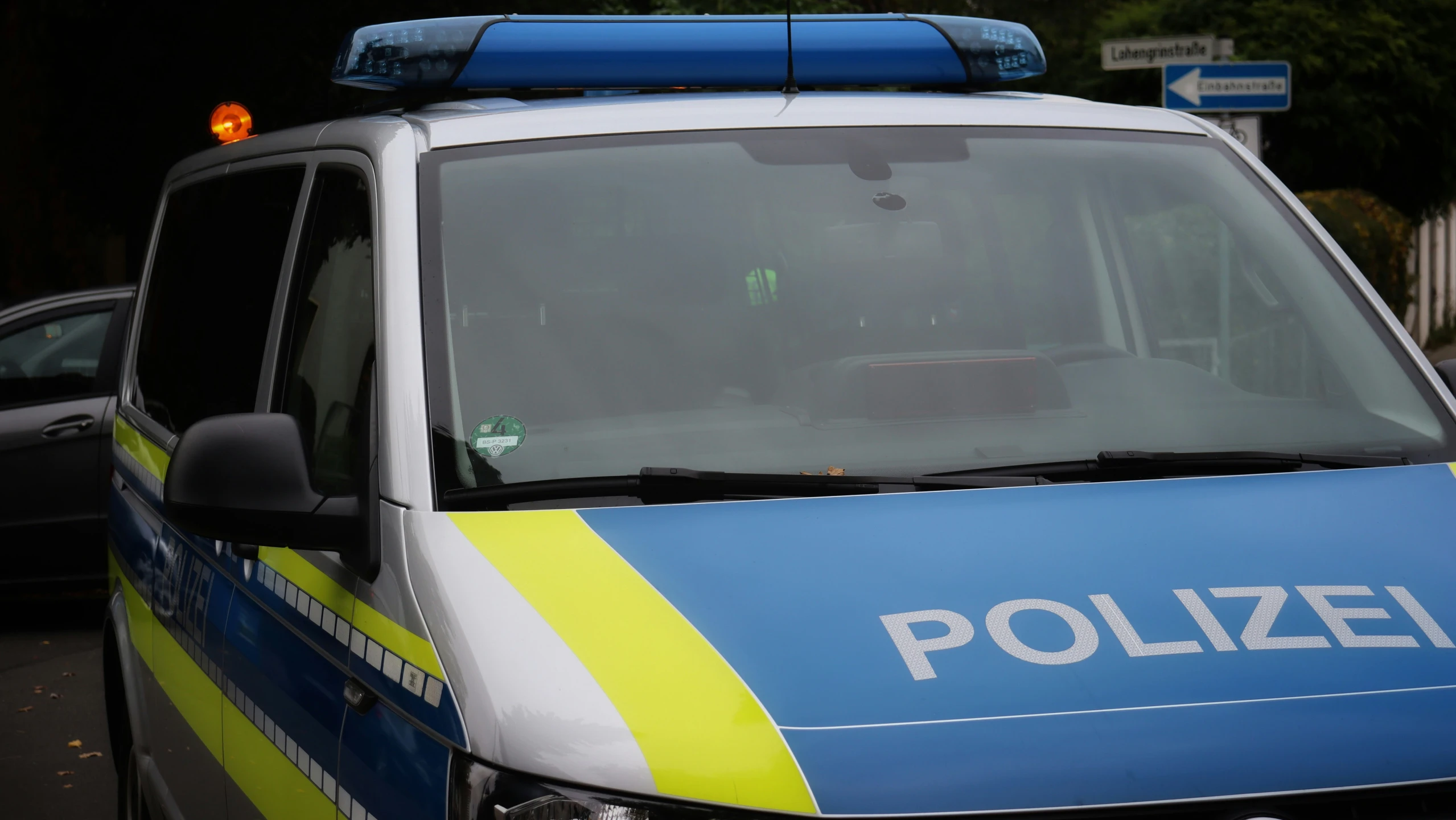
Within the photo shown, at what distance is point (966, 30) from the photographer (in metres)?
3.48

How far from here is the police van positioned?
1.85 metres

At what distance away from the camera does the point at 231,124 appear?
4.10 metres

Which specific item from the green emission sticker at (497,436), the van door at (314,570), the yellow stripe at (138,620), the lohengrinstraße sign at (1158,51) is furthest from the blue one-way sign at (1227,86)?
the green emission sticker at (497,436)

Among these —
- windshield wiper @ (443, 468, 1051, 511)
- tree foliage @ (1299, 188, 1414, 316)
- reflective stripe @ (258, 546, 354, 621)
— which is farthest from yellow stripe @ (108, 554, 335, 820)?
tree foliage @ (1299, 188, 1414, 316)

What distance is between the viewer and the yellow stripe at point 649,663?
179 cm

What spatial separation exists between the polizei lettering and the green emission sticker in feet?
2.36

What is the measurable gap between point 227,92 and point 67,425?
8.77 m

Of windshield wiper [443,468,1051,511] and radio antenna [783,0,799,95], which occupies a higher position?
radio antenna [783,0,799,95]

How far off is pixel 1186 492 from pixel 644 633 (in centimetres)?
88

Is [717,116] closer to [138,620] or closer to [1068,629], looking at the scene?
[1068,629]

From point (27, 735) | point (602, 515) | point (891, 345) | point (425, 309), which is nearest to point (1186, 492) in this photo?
point (891, 345)

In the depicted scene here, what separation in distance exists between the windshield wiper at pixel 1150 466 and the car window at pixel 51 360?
6571 millimetres

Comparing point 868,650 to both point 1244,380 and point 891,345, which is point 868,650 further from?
point 1244,380

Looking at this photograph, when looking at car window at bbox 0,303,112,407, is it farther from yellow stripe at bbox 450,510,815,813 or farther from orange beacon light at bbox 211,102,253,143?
yellow stripe at bbox 450,510,815,813
